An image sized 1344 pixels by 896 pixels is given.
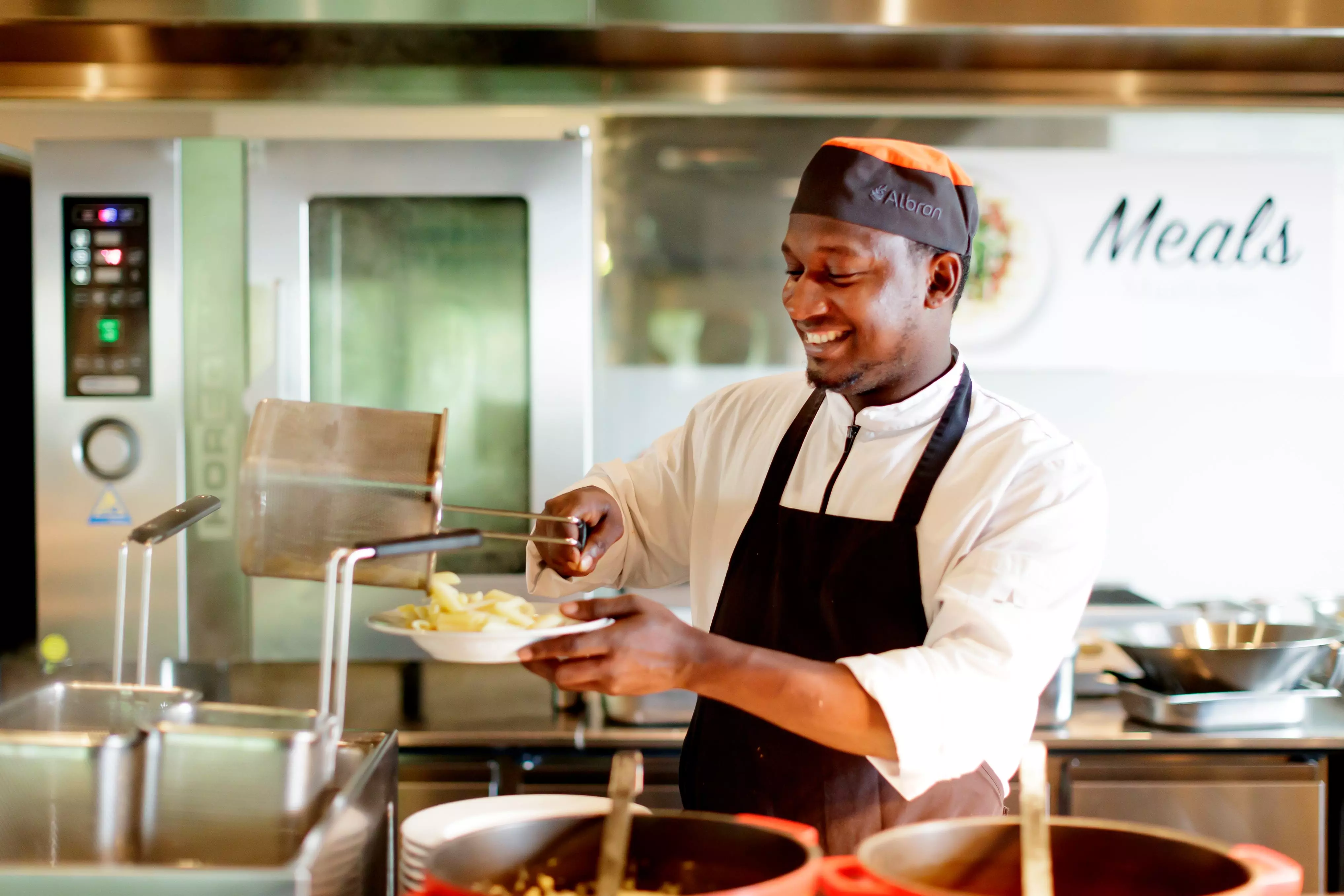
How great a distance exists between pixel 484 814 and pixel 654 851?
251 mm

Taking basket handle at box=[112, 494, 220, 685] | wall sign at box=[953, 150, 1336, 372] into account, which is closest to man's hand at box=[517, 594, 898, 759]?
basket handle at box=[112, 494, 220, 685]

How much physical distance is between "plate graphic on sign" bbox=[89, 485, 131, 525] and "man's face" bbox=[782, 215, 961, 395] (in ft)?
4.61

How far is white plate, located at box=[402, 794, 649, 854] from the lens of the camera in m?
1.05

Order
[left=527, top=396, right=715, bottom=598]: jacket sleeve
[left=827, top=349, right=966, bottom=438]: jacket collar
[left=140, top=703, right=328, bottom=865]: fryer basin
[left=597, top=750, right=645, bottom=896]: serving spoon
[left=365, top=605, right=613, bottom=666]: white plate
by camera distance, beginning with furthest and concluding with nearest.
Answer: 1. [left=527, top=396, right=715, bottom=598]: jacket sleeve
2. [left=827, top=349, right=966, bottom=438]: jacket collar
3. [left=365, top=605, right=613, bottom=666]: white plate
4. [left=140, top=703, right=328, bottom=865]: fryer basin
5. [left=597, top=750, right=645, bottom=896]: serving spoon

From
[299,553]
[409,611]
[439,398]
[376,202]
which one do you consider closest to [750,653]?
[409,611]

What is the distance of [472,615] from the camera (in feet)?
3.93

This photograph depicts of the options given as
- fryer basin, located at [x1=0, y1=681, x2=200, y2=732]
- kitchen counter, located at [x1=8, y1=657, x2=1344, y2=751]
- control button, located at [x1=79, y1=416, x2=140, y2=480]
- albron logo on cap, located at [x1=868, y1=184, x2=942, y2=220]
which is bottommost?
kitchen counter, located at [x1=8, y1=657, x2=1344, y2=751]

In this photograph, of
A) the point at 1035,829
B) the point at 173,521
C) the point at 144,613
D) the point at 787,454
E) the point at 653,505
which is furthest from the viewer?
the point at 653,505

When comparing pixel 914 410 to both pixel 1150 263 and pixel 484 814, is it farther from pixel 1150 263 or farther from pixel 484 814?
pixel 1150 263

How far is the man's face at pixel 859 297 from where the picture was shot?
4.82 ft

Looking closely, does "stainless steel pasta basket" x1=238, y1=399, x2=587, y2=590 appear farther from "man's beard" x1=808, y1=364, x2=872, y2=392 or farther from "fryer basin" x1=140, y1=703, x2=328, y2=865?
"man's beard" x1=808, y1=364, x2=872, y2=392

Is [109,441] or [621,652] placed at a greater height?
[109,441]

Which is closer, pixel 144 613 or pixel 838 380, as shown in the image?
pixel 144 613

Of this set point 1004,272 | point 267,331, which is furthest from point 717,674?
point 1004,272
